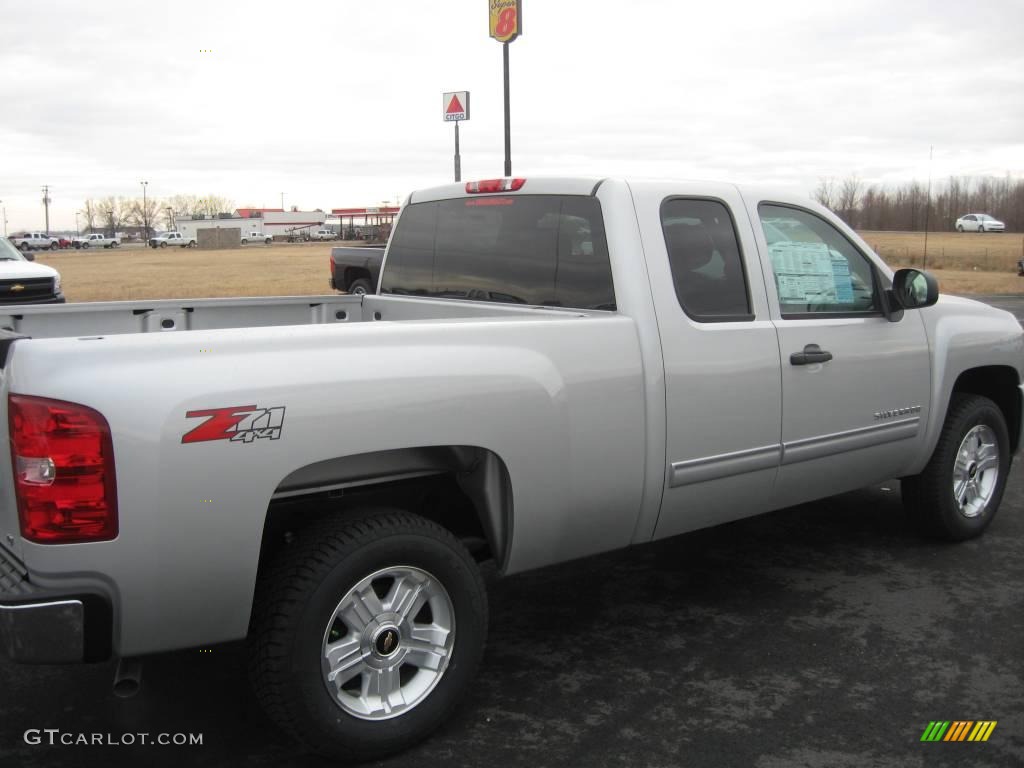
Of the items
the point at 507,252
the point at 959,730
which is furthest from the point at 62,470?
the point at 959,730

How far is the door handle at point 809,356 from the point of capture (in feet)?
13.9

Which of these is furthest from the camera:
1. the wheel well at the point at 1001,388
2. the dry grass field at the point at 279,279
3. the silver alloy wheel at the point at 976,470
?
the dry grass field at the point at 279,279

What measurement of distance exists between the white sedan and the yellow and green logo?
259 feet

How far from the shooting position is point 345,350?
304 cm

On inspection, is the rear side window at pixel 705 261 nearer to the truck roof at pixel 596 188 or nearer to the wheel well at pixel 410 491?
the truck roof at pixel 596 188

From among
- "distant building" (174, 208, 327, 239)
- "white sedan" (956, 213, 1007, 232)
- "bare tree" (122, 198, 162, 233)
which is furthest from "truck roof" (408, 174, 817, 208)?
Answer: "bare tree" (122, 198, 162, 233)

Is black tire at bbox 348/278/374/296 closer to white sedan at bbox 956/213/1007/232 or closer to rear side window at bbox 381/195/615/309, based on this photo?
rear side window at bbox 381/195/615/309

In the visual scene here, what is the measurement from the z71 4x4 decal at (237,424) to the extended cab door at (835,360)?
2.24m

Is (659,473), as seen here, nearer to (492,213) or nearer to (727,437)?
(727,437)

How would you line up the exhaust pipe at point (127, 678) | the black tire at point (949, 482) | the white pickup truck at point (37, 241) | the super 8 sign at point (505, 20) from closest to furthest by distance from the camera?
the exhaust pipe at point (127, 678)
the black tire at point (949, 482)
the super 8 sign at point (505, 20)
the white pickup truck at point (37, 241)

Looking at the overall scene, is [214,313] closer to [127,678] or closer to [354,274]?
[127,678]

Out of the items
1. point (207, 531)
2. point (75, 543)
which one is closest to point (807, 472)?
point (207, 531)

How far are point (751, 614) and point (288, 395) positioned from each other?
8.30 ft

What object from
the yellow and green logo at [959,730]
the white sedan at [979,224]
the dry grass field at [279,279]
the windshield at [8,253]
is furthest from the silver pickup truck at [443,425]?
the white sedan at [979,224]
